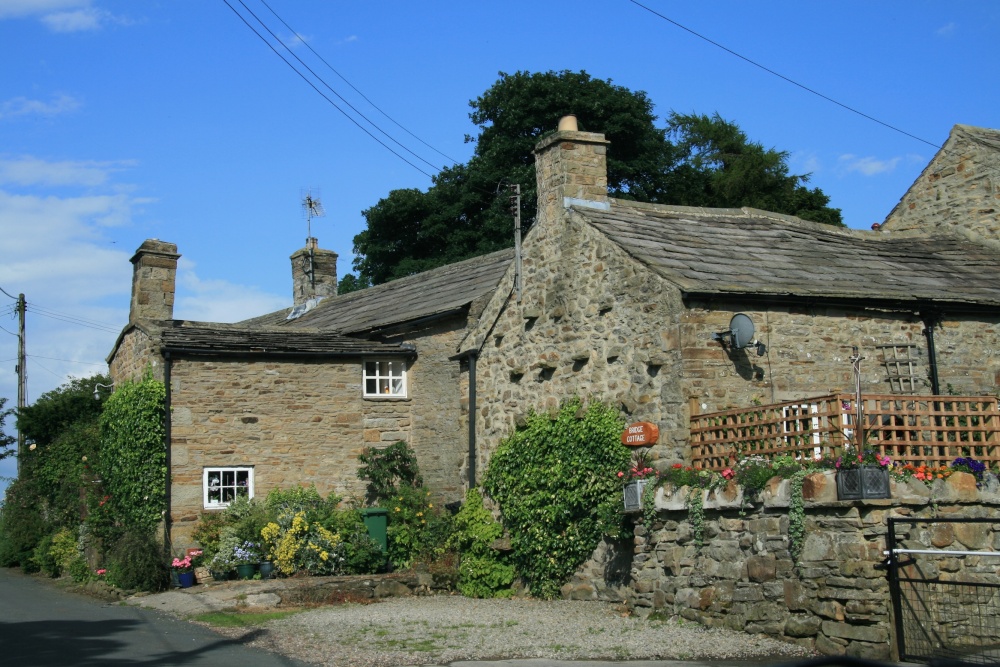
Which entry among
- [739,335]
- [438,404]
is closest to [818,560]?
[739,335]

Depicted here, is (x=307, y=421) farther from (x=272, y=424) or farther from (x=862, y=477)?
(x=862, y=477)

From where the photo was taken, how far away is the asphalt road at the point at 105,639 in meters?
11.0

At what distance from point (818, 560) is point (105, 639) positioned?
28.0 ft

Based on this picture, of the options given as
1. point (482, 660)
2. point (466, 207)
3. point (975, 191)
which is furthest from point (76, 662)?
point (466, 207)

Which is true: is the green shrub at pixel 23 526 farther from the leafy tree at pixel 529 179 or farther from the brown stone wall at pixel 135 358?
the leafy tree at pixel 529 179

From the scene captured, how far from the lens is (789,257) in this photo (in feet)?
55.2

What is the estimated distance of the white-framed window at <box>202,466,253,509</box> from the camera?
19.3 meters

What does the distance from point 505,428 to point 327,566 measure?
3892 millimetres

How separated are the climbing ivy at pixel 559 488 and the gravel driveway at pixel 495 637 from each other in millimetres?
915

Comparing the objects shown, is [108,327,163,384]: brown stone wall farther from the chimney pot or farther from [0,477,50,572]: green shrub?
the chimney pot

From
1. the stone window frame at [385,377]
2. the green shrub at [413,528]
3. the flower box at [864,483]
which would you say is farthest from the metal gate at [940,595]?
the stone window frame at [385,377]

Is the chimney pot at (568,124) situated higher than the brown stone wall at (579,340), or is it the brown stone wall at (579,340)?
the chimney pot at (568,124)

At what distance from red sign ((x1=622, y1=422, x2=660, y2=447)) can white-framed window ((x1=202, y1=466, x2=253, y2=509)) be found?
26.8 ft

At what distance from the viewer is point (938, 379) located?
1588 cm
